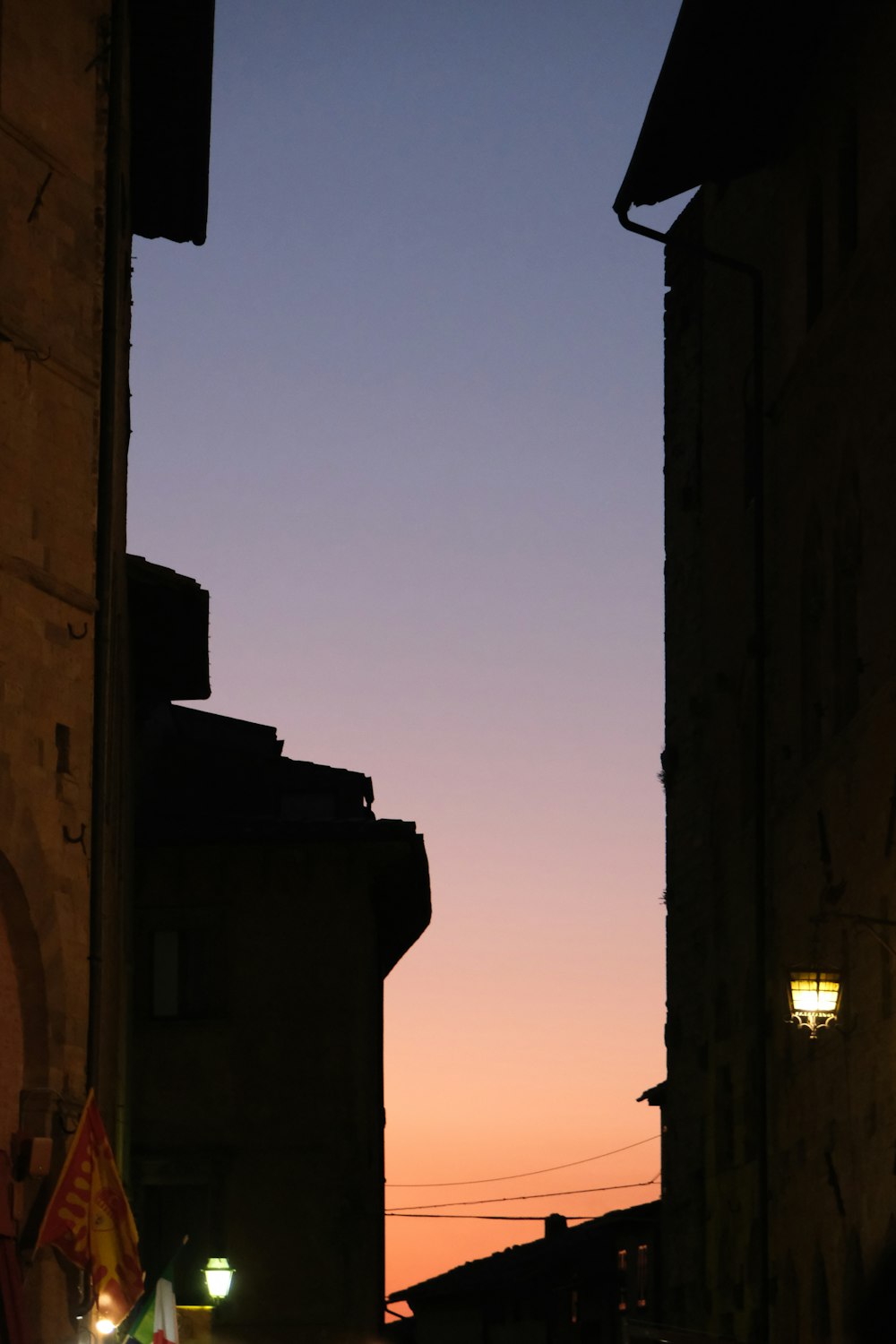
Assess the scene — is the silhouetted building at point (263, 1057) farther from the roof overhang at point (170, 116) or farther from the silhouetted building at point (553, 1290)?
the silhouetted building at point (553, 1290)

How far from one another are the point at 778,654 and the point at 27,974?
9051 millimetres

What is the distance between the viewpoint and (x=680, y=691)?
1147 inches

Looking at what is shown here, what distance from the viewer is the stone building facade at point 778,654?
709 inches

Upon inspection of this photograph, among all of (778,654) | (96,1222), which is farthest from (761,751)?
(96,1222)

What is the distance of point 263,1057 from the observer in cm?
3025

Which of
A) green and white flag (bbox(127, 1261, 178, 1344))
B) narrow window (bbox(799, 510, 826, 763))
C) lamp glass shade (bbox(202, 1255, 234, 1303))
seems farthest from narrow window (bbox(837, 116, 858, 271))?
lamp glass shade (bbox(202, 1255, 234, 1303))

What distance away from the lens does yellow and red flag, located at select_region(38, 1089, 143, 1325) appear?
632 inches

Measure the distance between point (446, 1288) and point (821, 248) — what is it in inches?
1604

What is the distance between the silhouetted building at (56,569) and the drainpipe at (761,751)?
22.2 feet

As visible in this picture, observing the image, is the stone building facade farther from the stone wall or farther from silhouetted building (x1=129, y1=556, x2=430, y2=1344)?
silhouetted building (x1=129, y1=556, x2=430, y2=1344)

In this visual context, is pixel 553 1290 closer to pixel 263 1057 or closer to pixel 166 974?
pixel 263 1057

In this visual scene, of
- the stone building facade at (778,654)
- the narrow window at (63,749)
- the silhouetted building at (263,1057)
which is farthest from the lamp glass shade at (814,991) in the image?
the silhouetted building at (263,1057)

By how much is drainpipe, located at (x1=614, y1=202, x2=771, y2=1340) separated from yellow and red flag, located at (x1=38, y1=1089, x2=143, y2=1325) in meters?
7.46

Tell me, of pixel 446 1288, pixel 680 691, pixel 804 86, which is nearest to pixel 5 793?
pixel 804 86
